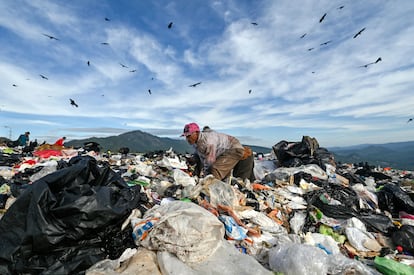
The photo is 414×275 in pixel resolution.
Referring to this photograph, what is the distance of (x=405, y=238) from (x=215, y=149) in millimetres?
2956

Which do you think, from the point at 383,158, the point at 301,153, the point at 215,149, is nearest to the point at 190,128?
the point at 215,149

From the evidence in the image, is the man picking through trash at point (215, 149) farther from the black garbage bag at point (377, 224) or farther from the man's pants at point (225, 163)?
the black garbage bag at point (377, 224)

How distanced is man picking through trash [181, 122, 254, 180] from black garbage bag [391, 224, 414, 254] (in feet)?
8.48

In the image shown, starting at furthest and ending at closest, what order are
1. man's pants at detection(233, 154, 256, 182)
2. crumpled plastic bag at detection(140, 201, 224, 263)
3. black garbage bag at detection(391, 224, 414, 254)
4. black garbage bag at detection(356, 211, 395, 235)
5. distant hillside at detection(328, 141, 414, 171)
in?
→ distant hillside at detection(328, 141, 414, 171) < man's pants at detection(233, 154, 256, 182) < black garbage bag at detection(356, 211, 395, 235) < black garbage bag at detection(391, 224, 414, 254) < crumpled plastic bag at detection(140, 201, 224, 263)

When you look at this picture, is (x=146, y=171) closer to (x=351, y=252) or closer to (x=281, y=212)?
(x=281, y=212)

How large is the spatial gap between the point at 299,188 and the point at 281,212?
49.8 inches

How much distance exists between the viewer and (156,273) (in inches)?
66.6

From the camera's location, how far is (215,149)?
4.52 meters

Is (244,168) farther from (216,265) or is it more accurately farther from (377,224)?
(216,265)

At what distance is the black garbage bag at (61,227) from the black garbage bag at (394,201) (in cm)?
459

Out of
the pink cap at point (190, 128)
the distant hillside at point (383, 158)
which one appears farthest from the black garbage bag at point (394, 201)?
the distant hillside at point (383, 158)

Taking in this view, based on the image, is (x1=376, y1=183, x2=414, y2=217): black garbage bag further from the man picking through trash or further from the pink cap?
the pink cap

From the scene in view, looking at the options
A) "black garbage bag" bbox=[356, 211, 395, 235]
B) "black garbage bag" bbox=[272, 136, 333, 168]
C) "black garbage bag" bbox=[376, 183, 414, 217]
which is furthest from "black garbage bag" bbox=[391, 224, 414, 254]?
"black garbage bag" bbox=[272, 136, 333, 168]

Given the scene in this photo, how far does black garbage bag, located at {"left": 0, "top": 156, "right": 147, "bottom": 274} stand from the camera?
1616mm
